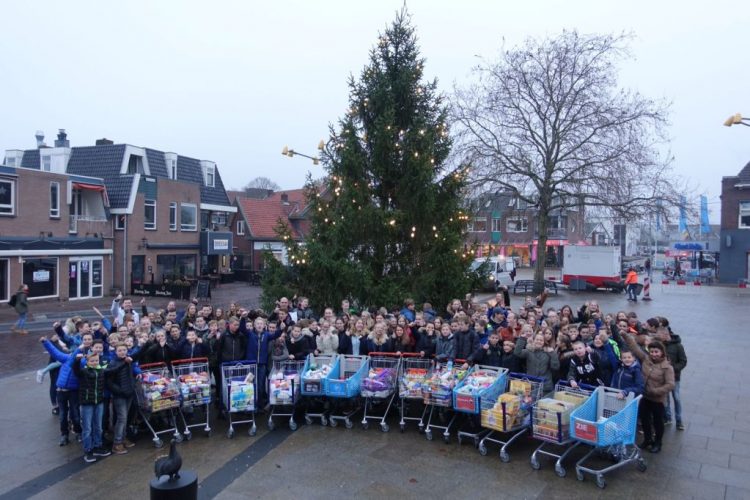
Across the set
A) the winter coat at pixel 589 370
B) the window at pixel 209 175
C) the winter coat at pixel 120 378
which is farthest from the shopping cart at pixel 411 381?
the window at pixel 209 175

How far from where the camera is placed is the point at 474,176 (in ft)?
92.4

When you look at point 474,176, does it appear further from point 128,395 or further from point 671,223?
point 128,395

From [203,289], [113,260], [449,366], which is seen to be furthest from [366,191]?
[113,260]

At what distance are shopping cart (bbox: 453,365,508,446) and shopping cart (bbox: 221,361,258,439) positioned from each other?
3327 mm

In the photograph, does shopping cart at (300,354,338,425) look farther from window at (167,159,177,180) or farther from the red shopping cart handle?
window at (167,159,177,180)

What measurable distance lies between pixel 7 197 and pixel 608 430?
1091 inches

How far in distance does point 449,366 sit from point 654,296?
25.3 metres

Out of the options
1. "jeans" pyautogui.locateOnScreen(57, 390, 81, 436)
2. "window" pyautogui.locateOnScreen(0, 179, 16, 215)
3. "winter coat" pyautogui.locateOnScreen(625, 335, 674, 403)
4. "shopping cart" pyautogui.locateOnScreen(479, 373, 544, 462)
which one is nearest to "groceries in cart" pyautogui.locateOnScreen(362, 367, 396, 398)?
"shopping cart" pyautogui.locateOnScreen(479, 373, 544, 462)

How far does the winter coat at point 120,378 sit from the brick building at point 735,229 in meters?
42.5

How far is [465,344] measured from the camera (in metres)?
9.80

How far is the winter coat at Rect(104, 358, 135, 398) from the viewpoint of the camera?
8234 millimetres

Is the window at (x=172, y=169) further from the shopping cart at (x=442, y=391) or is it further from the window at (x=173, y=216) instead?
the shopping cart at (x=442, y=391)

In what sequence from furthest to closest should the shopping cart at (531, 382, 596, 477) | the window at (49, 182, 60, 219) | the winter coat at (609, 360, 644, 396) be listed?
1. the window at (49, 182, 60, 219)
2. the winter coat at (609, 360, 644, 396)
3. the shopping cart at (531, 382, 596, 477)

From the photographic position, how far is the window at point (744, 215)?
39500mm
